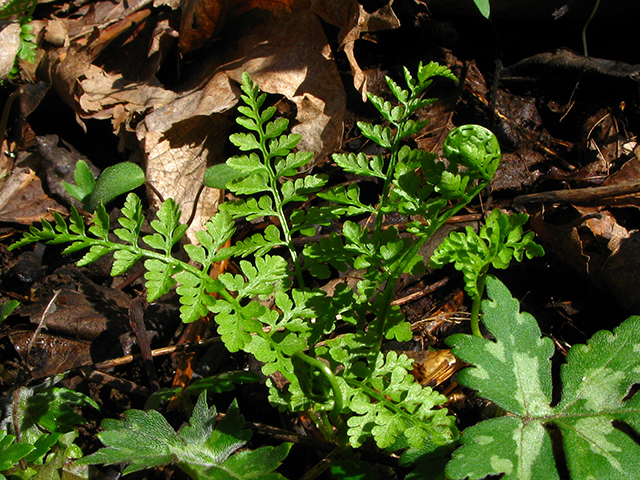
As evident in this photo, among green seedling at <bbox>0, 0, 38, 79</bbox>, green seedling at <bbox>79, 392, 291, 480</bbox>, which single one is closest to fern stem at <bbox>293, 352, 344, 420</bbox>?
green seedling at <bbox>79, 392, 291, 480</bbox>

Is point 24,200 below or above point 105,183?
below

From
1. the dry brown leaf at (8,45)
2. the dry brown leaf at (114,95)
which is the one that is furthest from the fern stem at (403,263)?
the dry brown leaf at (8,45)

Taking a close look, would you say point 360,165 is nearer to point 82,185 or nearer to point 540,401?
point 540,401

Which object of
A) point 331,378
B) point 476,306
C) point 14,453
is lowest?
point 14,453

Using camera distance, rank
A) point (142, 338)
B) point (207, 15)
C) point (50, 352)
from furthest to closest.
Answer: point (207, 15)
point (50, 352)
point (142, 338)

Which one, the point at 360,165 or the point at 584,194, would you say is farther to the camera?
the point at 584,194

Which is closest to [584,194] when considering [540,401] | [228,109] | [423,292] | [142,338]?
[423,292]

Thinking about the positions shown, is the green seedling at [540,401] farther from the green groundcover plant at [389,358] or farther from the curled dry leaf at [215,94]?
the curled dry leaf at [215,94]

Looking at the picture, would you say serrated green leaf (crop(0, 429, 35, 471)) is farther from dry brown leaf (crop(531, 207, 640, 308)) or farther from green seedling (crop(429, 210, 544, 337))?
dry brown leaf (crop(531, 207, 640, 308))

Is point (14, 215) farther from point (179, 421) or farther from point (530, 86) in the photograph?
point (530, 86)
